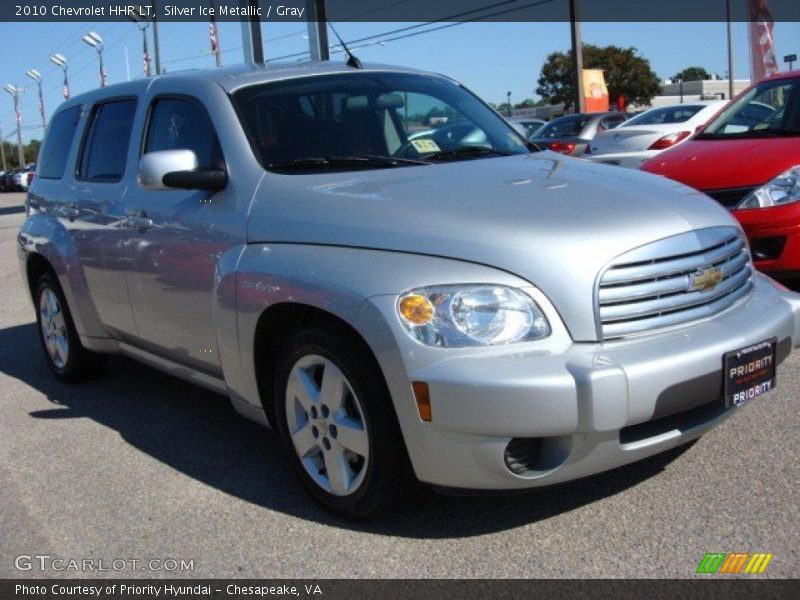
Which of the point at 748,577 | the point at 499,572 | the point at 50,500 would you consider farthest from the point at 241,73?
the point at 748,577

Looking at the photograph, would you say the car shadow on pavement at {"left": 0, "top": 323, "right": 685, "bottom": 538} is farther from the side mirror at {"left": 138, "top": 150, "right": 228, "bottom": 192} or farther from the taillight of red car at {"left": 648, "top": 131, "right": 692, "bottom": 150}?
the taillight of red car at {"left": 648, "top": 131, "right": 692, "bottom": 150}

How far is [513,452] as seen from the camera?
3.03 m

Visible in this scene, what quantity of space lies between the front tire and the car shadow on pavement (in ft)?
0.49

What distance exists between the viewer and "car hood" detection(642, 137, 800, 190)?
574 cm

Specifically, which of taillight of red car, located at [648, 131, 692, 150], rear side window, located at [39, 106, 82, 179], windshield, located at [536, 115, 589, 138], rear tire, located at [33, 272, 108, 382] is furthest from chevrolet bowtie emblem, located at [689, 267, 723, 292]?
windshield, located at [536, 115, 589, 138]

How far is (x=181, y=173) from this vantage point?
3895mm

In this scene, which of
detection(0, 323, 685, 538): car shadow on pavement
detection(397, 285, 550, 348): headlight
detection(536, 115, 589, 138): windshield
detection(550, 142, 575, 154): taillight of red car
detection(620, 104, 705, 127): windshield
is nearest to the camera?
detection(397, 285, 550, 348): headlight

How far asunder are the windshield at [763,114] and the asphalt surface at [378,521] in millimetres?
2611

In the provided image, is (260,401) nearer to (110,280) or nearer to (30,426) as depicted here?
(110,280)

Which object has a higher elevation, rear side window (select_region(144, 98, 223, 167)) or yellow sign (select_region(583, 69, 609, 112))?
yellow sign (select_region(583, 69, 609, 112))

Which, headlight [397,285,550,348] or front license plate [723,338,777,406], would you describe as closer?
headlight [397,285,550,348]

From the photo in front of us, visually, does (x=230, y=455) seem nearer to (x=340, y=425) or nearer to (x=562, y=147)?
(x=340, y=425)

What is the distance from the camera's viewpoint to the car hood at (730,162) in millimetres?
5742

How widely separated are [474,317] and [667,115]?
10.0 m
